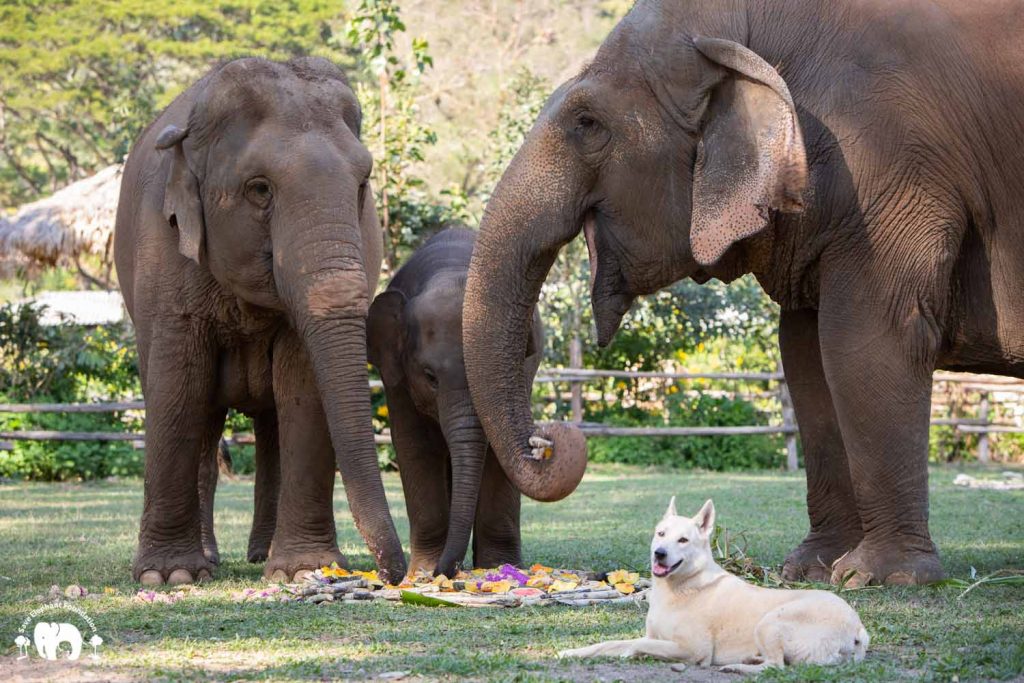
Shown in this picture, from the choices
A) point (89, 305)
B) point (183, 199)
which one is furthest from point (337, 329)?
point (89, 305)

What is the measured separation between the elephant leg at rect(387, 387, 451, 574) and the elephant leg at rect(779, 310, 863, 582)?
1.95 m

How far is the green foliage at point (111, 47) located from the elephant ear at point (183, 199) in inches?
1136

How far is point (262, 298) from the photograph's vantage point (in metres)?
8.38

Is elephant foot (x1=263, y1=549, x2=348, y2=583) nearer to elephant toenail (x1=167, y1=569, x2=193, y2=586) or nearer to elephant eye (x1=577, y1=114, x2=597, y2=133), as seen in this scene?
elephant toenail (x1=167, y1=569, x2=193, y2=586)

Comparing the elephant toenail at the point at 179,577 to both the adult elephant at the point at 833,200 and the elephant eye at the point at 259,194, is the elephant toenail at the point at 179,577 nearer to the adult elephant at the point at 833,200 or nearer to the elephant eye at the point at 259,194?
the elephant eye at the point at 259,194

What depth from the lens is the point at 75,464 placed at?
1948 centimetres

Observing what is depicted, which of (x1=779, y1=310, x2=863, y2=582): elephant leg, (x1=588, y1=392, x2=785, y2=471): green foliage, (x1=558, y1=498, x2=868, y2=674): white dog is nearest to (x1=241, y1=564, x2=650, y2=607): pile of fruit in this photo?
(x1=779, y1=310, x2=863, y2=582): elephant leg

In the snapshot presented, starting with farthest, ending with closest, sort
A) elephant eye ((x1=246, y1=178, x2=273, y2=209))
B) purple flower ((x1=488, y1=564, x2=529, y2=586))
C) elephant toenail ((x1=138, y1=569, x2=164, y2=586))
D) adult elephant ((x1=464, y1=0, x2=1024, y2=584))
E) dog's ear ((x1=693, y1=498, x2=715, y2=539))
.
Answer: elephant toenail ((x1=138, y1=569, x2=164, y2=586)) → elephant eye ((x1=246, y1=178, x2=273, y2=209)) → purple flower ((x1=488, y1=564, x2=529, y2=586)) → adult elephant ((x1=464, y1=0, x2=1024, y2=584)) → dog's ear ((x1=693, y1=498, x2=715, y2=539))

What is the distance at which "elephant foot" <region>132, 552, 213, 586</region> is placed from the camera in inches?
335

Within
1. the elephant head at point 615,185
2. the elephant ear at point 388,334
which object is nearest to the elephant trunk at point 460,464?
the elephant ear at point 388,334

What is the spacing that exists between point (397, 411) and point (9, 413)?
12.8 m

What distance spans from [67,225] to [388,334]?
14.1 metres

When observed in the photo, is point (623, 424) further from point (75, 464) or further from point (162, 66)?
point (162, 66)

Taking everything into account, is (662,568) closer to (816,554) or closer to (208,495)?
(816,554)
